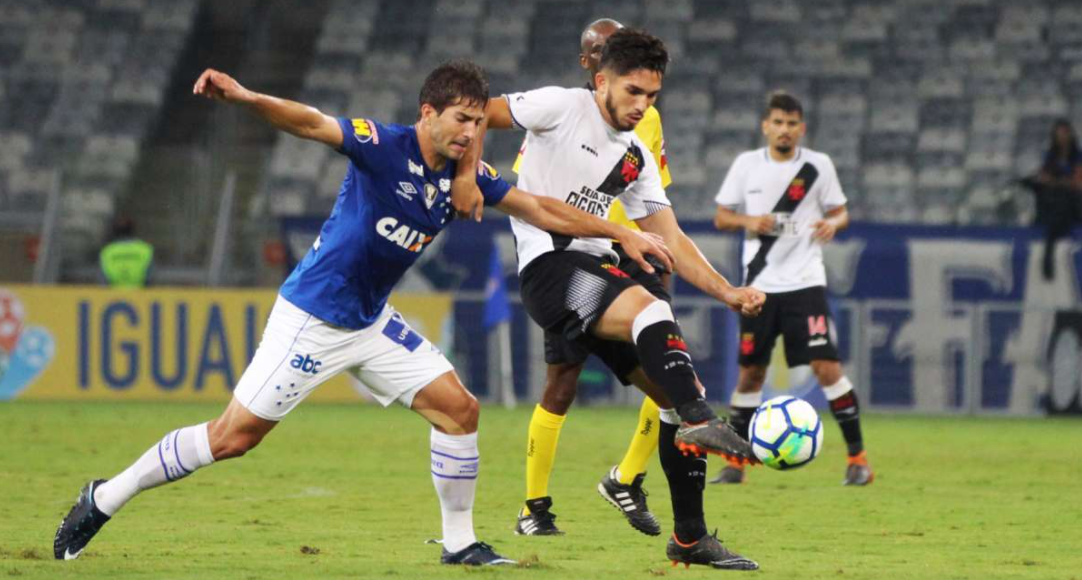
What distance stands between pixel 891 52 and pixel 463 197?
17.7 meters

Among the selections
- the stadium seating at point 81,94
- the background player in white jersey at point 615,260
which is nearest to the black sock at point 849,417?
the background player in white jersey at point 615,260

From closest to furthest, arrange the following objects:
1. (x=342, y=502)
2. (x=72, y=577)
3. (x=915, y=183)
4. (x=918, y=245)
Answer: (x=72, y=577), (x=342, y=502), (x=918, y=245), (x=915, y=183)

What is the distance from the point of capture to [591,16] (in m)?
24.8

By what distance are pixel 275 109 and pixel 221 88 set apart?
0.74 ft

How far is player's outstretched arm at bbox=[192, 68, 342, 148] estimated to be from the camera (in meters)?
6.05

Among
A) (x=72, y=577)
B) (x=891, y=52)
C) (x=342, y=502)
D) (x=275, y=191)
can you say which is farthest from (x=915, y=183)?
(x=72, y=577)

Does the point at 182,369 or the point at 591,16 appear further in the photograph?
the point at 591,16

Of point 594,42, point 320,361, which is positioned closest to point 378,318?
point 320,361

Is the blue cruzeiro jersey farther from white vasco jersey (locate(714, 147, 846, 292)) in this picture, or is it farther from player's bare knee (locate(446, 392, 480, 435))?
white vasco jersey (locate(714, 147, 846, 292))

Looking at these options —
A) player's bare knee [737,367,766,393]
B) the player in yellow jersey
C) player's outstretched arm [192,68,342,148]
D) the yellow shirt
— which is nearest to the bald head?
the player in yellow jersey

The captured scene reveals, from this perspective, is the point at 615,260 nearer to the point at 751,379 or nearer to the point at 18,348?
the point at 751,379

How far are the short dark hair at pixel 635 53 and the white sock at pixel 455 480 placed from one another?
1625mm

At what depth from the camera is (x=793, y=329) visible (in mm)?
11281

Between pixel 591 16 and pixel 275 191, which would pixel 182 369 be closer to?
pixel 275 191
